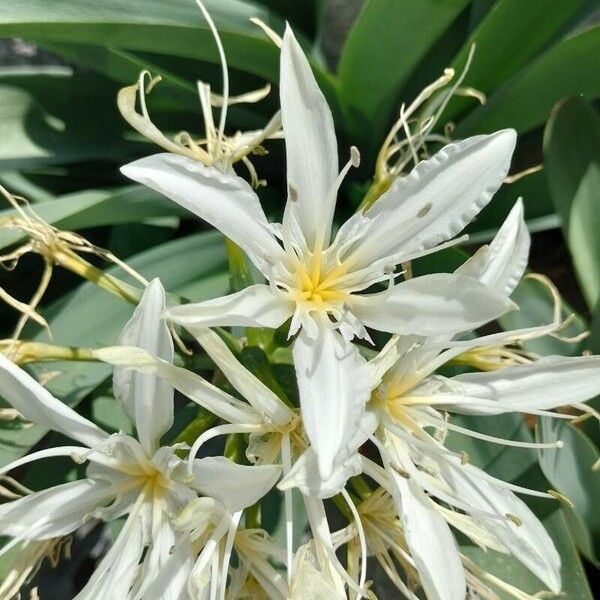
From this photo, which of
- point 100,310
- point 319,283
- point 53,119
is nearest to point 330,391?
point 319,283

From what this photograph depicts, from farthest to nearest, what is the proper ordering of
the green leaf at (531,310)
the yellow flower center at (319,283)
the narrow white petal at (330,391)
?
the green leaf at (531,310) → the yellow flower center at (319,283) → the narrow white petal at (330,391)

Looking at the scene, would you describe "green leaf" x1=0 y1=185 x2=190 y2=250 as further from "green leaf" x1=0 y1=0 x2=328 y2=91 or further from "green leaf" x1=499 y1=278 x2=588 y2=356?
"green leaf" x1=499 y1=278 x2=588 y2=356

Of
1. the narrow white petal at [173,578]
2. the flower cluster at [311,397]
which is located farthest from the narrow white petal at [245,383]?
the narrow white petal at [173,578]

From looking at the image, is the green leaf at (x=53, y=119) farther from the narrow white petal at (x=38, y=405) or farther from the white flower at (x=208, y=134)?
the narrow white petal at (x=38, y=405)

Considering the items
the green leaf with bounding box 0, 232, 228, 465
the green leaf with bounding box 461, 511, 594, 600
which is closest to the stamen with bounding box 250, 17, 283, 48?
the green leaf with bounding box 0, 232, 228, 465

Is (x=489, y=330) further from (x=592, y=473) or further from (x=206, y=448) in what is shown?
(x=206, y=448)

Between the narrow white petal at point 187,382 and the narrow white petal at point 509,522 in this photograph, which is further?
the narrow white petal at point 509,522
